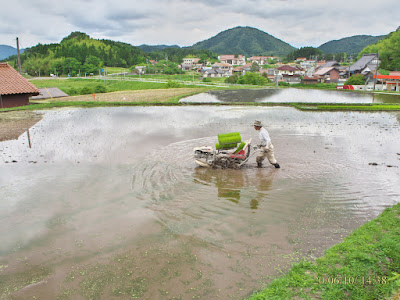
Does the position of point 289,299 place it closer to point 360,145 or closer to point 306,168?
point 306,168

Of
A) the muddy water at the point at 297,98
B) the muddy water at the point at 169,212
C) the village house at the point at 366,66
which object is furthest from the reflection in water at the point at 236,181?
the village house at the point at 366,66

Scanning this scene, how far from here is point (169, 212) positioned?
7320 mm

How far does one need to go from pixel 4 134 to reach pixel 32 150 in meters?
4.47

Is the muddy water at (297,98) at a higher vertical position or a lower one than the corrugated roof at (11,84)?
lower

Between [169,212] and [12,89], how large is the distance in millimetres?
25284

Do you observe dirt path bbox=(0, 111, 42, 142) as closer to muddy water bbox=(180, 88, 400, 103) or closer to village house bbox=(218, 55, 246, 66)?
muddy water bbox=(180, 88, 400, 103)

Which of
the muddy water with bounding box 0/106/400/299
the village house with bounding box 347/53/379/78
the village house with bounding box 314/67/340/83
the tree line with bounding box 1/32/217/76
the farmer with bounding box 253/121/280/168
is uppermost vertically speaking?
the tree line with bounding box 1/32/217/76

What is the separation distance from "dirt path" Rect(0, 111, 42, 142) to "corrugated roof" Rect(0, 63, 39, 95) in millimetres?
2836

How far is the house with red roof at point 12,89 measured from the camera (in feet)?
82.9

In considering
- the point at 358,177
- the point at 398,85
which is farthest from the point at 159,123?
the point at 398,85

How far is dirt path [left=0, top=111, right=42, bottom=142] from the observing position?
16.1 meters

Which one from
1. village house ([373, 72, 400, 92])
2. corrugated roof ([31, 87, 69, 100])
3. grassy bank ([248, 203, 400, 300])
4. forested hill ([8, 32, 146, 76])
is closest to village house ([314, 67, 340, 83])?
village house ([373, 72, 400, 92])

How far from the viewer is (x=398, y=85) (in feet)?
146

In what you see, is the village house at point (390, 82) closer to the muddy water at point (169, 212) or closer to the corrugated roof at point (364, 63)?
the corrugated roof at point (364, 63)
